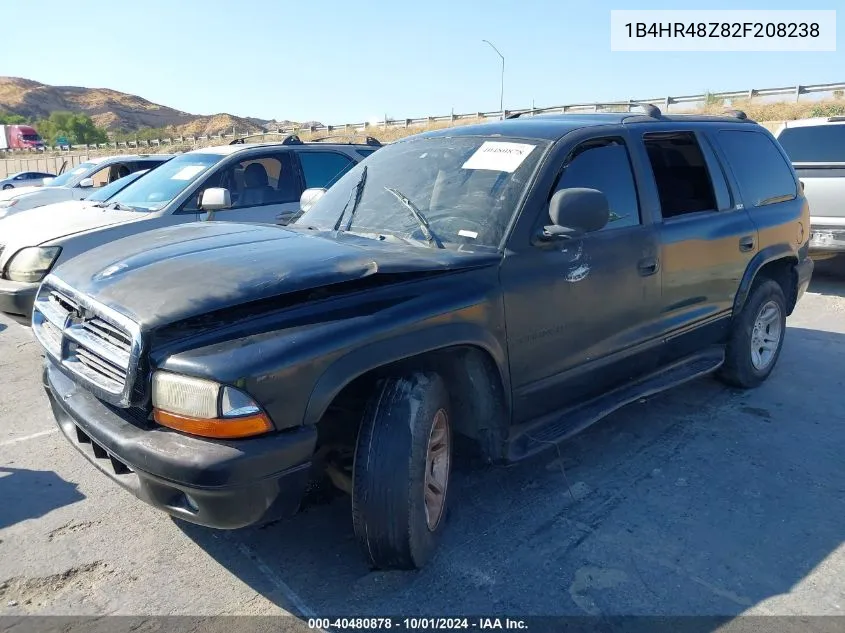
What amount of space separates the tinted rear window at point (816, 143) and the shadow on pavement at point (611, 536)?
18.1ft

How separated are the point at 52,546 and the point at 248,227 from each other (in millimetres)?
1794

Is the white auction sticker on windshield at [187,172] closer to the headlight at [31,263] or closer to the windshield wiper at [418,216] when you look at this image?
the headlight at [31,263]

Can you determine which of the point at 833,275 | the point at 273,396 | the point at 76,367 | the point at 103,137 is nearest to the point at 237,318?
the point at 273,396

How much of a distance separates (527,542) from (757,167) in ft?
11.3

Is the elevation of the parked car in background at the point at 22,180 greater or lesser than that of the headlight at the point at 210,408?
greater

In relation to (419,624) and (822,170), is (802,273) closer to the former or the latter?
(822,170)

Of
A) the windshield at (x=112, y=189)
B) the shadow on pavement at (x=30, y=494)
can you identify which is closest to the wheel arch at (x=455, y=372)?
the shadow on pavement at (x=30, y=494)

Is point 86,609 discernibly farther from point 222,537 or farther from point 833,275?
point 833,275

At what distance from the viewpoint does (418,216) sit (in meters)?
3.38

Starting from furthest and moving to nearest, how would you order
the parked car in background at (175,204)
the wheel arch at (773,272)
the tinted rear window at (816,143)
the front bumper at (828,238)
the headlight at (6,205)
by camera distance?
the headlight at (6,205) → the tinted rear window at (816,143) → the front bumper at (828,238) → the parked car in background at (175,204) → the wheel arch at (773,272)

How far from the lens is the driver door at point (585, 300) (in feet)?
10.2

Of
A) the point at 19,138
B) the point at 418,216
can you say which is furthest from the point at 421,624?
the point at 19,138

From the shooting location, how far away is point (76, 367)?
Result: 2709 mm

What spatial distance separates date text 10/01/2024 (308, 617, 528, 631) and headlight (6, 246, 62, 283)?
386 cm
